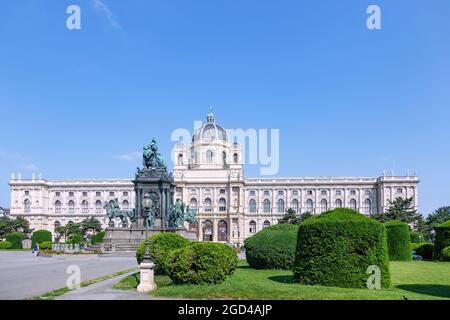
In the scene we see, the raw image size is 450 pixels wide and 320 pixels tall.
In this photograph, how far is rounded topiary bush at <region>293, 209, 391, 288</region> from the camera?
14.7m

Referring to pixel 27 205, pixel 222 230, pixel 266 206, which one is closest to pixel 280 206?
pixel 266 206

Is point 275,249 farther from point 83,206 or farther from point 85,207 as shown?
point 83,206

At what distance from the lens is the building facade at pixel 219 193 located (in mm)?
106500

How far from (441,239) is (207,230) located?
2990 inches

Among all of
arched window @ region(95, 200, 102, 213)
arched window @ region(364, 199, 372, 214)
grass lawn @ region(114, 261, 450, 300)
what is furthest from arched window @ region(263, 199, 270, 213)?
grass lawn @ region(114, 261, 450, 300)

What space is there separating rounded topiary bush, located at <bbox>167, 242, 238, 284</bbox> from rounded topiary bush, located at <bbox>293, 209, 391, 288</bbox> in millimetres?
2373

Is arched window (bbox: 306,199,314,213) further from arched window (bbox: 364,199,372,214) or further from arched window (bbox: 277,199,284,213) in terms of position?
arched window (bbox: 364,199,372,214)

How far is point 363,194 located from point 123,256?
79782 mm

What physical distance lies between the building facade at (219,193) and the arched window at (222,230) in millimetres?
206

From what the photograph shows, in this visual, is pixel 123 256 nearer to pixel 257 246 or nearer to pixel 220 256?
Answer: pixel 257 246

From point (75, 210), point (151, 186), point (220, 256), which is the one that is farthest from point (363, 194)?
point (220, 256)

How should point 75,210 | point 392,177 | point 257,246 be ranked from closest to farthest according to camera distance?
point 257,246 < point 392,177 < point 75,210

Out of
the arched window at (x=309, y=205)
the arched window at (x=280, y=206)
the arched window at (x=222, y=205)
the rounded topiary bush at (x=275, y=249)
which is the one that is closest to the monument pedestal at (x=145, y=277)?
the rounded topiary bush at (x=275, y=249)
